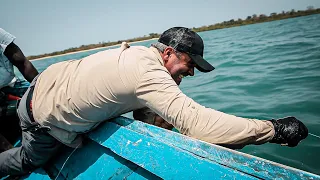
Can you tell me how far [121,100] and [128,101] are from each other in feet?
0.15

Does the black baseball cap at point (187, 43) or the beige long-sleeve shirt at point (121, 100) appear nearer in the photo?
the beige long-sleeve shirt at point (121, 100)

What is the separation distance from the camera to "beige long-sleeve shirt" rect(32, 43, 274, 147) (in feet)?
4.06

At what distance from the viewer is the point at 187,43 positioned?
1635 millimetres

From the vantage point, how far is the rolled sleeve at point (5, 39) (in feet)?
8.21

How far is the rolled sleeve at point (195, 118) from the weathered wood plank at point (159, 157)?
0.53ft

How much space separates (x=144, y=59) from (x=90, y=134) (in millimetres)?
855

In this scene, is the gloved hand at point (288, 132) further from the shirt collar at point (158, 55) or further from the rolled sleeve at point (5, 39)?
the rolled sleeve at point (5, 39)

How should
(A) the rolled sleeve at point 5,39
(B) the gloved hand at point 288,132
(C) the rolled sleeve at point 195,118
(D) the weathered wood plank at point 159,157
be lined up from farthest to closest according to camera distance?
(A) the rolled sleeve at point 5,39
(B) the gloved hand at point 288,132
(C) the rolled sleeve at point 195,118
(D) the weathered wood plank at point 159,157

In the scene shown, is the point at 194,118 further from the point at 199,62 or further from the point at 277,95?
the point at 277,95

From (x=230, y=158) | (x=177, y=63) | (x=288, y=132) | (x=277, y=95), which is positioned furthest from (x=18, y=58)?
(x=277, y=95)

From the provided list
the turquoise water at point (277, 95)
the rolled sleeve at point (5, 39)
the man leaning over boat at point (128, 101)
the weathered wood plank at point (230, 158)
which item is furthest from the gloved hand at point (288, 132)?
the rolled sleeve at point (5, 39)

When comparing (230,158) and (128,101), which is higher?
(128,101)

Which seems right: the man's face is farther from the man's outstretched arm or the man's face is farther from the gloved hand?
the gloved hand

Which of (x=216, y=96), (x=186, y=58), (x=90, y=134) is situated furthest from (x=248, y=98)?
(x=90, y=134)
